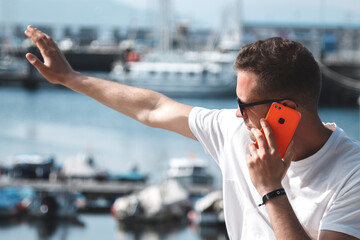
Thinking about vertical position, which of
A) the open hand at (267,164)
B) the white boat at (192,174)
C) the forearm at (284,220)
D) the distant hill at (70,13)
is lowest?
the distant hill at (70,13)

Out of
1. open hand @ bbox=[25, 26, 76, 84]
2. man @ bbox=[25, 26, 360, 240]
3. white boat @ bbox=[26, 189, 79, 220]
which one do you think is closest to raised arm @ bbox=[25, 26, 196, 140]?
open hand @ bbox=[25, 26, 76, 84]

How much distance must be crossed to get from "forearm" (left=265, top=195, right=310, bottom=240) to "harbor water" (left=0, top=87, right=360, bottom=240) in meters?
16.4

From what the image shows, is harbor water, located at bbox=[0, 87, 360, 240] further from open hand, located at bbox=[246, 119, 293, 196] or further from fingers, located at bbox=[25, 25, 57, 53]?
open hand, located at bbox=[246, 119, 293, 196]

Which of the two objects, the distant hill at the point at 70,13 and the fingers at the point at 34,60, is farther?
the distant hill at the point at 70,13

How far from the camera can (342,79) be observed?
176 feet

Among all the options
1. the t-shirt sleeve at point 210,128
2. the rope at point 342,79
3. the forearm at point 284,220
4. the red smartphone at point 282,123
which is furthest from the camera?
the rope at point 342,79

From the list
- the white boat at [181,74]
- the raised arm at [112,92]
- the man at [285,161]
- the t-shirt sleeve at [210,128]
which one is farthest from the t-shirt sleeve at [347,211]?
the white boat at [181,74]

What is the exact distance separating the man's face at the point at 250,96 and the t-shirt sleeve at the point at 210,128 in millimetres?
289

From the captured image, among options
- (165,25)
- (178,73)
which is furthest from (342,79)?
(165,25)

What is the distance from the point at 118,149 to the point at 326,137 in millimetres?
31343

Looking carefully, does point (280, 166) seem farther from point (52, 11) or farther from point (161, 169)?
point (52, 11)

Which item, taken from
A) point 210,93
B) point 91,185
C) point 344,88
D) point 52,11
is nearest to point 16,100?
point 210,93

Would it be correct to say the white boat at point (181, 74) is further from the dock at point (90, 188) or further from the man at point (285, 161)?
the man at point (285, 161)

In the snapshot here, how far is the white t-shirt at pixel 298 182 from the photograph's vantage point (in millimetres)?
1696
